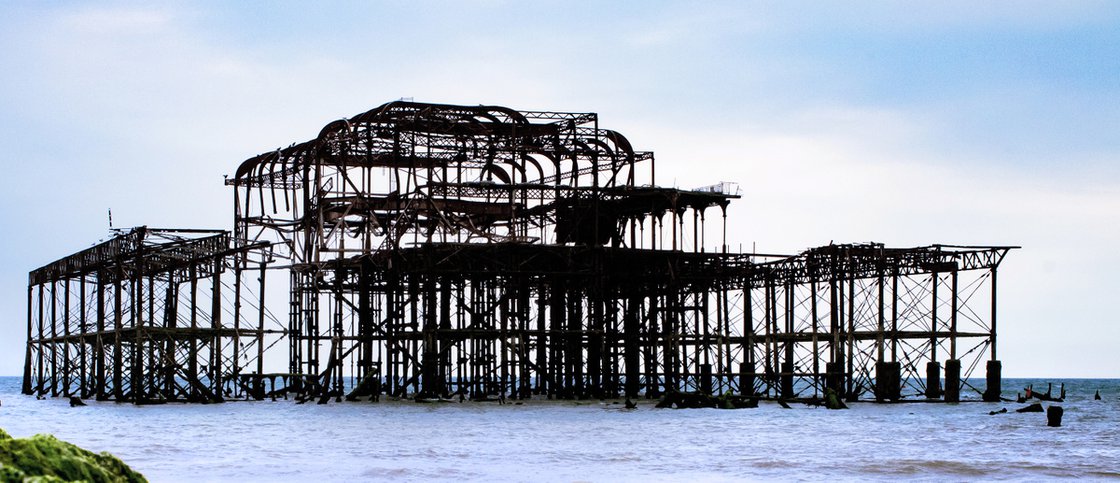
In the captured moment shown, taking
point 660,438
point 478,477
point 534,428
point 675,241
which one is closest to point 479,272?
point 675,241

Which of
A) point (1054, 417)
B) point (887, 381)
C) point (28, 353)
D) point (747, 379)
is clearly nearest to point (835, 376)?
point (887, 381)

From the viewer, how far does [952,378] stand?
67.9 metres

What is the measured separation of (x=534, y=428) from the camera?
4891 cm

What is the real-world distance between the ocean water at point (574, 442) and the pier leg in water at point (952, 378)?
1853 millimetres

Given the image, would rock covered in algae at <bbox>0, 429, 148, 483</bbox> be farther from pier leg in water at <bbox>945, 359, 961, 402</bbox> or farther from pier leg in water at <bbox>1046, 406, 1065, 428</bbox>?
pier leg in water at <bbox>945, 359, 961, 402</bbox>

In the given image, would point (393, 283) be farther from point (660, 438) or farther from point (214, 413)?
point (660, 438)

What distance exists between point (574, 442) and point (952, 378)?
3090 centimetres

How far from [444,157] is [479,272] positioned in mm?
13347

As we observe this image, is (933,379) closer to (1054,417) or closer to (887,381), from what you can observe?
(887,381)

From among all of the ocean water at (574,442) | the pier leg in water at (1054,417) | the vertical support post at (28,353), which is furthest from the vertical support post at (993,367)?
the vertical support post at (28,353)

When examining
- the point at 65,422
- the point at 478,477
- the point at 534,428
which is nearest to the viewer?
the point at 478,477

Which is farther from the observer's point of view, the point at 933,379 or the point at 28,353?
the point at 28,353

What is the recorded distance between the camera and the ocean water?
3375 centimetres

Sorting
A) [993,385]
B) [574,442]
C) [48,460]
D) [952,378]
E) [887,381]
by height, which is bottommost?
[993,385]
